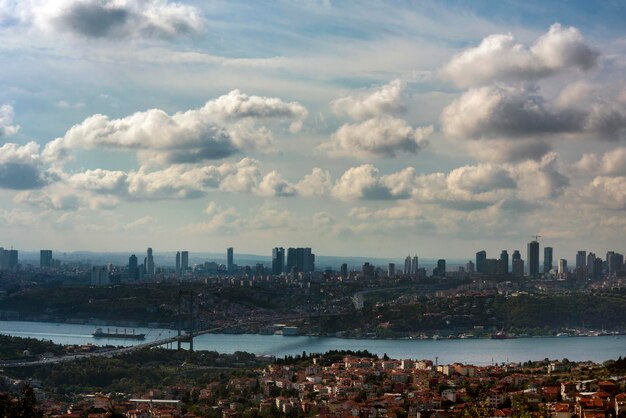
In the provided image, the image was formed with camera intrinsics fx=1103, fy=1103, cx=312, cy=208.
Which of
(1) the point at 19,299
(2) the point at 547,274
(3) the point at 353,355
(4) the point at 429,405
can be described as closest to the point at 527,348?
(3) the point at 353,355

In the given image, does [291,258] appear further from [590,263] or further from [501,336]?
[501,336]

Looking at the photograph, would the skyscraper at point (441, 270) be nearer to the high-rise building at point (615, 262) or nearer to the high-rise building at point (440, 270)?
the high-rise building at point (440, 270)

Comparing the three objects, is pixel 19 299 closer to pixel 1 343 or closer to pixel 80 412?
pixel 1 343

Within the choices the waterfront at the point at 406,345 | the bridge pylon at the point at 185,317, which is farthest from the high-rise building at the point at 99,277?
the waterfront at the point at 406,345

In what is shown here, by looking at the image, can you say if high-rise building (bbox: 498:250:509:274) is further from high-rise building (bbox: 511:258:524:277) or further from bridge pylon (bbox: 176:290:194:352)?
bridge pylon (bbox: 176:290:194:352)

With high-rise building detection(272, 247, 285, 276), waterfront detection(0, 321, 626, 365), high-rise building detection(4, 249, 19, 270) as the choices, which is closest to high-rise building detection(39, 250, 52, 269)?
high-rise building detection(4, 249, 19, 270)
